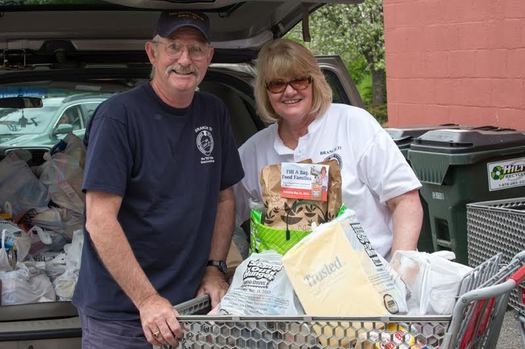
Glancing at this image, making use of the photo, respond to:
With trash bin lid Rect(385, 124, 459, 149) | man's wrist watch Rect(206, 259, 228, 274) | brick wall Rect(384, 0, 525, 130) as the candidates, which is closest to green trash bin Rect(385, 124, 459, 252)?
trash bin lid Rect(385, 124, 459, 149)

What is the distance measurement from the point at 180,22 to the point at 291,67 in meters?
0.48

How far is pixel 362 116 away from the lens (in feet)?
11.3

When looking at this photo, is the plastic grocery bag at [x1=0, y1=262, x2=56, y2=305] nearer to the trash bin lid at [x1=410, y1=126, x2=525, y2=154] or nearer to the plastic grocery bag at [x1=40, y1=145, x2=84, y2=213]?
the plastic grocery bag at [x1=40, y1=145, x2=84, y2=213]

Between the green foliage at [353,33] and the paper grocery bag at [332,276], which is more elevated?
the green foliage at [353,33]

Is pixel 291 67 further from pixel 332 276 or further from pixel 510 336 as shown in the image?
pixel 510 336

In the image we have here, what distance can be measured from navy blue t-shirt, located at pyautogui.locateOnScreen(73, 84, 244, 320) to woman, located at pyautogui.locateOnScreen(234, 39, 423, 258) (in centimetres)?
33

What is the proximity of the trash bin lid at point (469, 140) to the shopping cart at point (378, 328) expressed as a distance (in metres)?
2.95

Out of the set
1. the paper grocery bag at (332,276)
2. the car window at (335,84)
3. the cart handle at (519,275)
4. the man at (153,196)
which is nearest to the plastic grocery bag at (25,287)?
the man at (153,196)

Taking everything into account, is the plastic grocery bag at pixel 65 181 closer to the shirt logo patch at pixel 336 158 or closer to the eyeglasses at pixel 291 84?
the eyeglasses at pixel 291 84

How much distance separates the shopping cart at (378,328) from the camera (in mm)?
2391

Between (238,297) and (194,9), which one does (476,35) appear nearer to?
(194,9)

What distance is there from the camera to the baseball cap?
3.12 m

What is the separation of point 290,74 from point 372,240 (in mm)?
676

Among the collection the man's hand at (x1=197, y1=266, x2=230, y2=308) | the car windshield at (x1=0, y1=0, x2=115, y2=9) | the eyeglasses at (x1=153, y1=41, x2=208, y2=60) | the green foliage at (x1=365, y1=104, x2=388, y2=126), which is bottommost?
the green foliage at (x1=365, y1=104, x2=388, y2=126)
